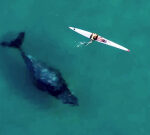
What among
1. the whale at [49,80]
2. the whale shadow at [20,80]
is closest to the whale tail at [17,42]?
the whale shadow at [20,80]

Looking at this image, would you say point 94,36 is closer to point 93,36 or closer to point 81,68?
point 93,36

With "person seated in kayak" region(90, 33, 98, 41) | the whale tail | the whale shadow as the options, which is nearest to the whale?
the whale shadow

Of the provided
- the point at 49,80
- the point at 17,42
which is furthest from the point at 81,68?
the point at 17,42

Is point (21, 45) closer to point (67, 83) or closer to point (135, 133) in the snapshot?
point (67, 83)

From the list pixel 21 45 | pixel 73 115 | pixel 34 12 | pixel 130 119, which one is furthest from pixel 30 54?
pixel 130 119

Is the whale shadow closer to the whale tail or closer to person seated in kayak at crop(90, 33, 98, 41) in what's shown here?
→ the whale tail

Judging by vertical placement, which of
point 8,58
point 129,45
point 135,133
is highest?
point 129,45
